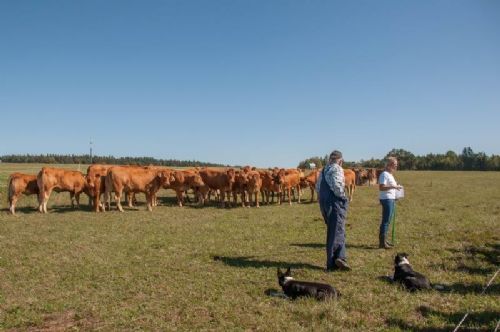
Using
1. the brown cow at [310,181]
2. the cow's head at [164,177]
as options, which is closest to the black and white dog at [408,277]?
the cow's head at [164,177]

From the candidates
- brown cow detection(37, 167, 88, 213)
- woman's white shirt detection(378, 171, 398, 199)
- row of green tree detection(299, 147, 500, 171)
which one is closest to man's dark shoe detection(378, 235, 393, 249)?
woman's white shirt detection(378, 171, 398, 199)

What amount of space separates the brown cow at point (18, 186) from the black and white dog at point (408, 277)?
1480cm

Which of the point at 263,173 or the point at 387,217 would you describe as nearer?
the point at 387,217

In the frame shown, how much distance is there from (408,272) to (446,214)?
10896 mm

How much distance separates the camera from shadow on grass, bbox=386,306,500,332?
5.63 m

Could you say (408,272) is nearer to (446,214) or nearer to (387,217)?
(387,217)

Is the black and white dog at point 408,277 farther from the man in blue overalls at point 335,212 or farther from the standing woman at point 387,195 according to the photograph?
the standing woman at point 387,195

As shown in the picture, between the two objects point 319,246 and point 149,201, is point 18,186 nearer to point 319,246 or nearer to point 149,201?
point 149,201

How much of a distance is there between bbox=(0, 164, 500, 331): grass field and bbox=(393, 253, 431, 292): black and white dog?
173 millimetres

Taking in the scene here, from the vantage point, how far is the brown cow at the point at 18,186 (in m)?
16.9

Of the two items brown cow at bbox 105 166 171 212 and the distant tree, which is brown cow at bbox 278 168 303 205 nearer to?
brown cow at bbox 105 166 171 212

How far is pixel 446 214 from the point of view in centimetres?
1712

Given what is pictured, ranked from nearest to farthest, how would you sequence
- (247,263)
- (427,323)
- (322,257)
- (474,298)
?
(427,323) → (474,298) → (247,263) → (322,257)

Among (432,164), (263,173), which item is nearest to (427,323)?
(263,173)
